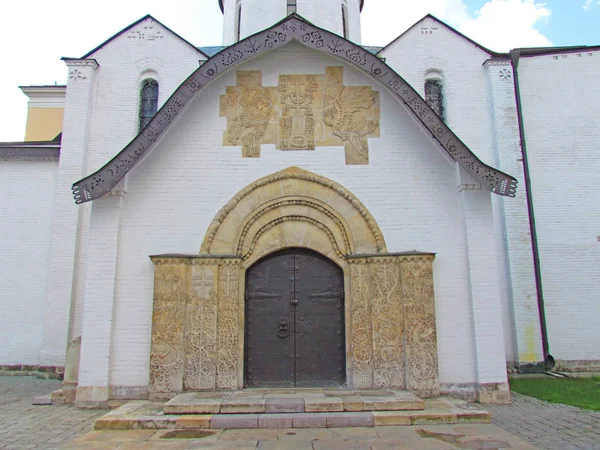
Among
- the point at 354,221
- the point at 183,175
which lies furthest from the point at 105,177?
the point at 354,221

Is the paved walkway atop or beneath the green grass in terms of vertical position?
beneath

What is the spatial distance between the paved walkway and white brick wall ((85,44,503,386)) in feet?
→ 3.64

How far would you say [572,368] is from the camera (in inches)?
405

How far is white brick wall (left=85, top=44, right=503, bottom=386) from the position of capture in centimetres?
709

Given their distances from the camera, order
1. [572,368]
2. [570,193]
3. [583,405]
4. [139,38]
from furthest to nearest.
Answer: [139,38] < [570,193] < [572,368] < [583,405]

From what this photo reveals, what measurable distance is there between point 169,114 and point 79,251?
527 cm

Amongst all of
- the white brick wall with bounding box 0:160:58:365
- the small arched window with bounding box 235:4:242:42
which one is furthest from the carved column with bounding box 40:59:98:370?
the small arched window with bounding box 235:4:242:42

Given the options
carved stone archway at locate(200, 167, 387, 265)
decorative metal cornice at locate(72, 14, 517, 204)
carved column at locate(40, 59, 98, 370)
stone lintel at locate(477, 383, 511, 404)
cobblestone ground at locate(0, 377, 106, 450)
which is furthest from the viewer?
carved column at locate(40, 59, 98, 370)

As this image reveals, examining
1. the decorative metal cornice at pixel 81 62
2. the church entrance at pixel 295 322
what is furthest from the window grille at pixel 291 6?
the church entrance at pixel 295 322

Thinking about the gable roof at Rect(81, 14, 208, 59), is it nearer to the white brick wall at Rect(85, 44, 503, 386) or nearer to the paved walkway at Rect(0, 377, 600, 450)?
the white brick wall at Rect(85, 44, 503, 386)

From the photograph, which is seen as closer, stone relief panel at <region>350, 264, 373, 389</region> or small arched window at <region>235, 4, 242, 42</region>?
stone relief panel at <region>350, 264, 373, 389</region>

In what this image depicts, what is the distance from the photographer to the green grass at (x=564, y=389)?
712 centimetres

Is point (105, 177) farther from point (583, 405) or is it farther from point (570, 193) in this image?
point (570, 193)

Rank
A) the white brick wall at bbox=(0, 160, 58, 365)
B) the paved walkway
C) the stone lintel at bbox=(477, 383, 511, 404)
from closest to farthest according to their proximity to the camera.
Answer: the paved walkway
the stone lintel at bbox=(477, 383, 511, 404)
the white brick wall at bbox=(0, 160, 58, 365)
